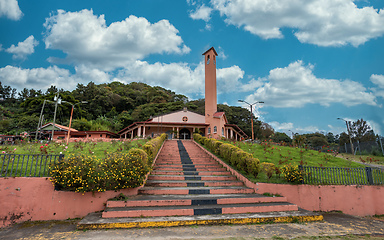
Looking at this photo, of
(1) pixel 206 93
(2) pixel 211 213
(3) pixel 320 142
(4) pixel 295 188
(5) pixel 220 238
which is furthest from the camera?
(3) pixel 320 142

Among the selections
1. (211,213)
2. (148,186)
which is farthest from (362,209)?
(148,186)

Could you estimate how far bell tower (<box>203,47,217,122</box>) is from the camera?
3200 centimetres

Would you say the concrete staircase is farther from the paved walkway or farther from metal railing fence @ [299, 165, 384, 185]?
metal railing fence @ [299, 165, 384, 185]

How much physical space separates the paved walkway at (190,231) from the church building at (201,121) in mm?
25085

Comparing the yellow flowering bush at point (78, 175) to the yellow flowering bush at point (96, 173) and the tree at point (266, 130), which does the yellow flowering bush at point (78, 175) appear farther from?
the tree at point (266, 130)

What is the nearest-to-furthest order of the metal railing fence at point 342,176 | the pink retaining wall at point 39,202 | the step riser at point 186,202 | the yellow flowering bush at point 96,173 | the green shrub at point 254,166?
1. the pink retaining wall at point 39,202
2. the yellow flowering bush at point 96,173
3. the step riser at point 186,202
4. the metal railing fence at point 342,176
5. the green shrub at point 254,166

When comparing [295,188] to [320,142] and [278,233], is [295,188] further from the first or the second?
[320,142]

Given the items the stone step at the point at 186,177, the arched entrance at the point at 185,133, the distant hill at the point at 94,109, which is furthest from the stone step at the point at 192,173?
the distant hill at the point at 94,109

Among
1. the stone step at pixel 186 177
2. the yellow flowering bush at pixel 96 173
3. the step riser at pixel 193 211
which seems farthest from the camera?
the stone step at pixel 186 177

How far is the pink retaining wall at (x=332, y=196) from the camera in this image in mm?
7375

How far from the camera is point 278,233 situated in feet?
16.0

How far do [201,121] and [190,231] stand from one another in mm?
30531

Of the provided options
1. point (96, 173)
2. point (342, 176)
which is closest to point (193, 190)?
point (96, 173)

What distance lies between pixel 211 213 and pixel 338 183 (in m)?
5.61
